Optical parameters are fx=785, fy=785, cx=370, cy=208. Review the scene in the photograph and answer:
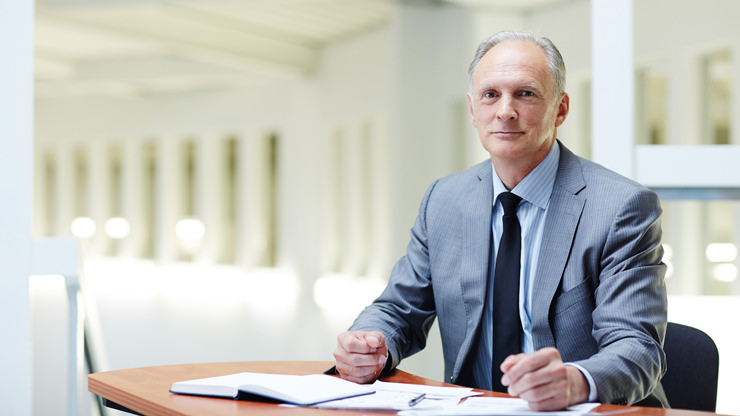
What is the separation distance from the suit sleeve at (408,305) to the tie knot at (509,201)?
0.96 feet

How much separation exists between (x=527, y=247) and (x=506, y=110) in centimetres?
35

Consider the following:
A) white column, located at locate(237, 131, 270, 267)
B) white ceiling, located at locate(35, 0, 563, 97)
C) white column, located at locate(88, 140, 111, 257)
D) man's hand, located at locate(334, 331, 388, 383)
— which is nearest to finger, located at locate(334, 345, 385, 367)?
man's hand, located at locate(334, 331, 388, 383)

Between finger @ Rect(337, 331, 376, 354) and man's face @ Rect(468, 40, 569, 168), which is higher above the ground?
man's face @ Rect(468, 40, 569, 168)

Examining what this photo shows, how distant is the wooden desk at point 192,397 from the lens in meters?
1.43

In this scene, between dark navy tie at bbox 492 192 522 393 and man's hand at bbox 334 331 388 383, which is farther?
dark navy tie at bbox 492 192 522 393

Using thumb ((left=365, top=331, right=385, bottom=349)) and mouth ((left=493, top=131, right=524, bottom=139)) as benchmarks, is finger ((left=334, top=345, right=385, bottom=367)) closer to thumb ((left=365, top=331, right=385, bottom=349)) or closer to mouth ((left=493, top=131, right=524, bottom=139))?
thumb ((left=365, top=331, right=385, bottom=349))

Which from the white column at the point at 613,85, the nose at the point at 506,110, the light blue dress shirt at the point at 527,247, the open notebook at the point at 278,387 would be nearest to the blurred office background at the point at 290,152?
the white column at the point at 613,85

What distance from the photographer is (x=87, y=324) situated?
258 cm

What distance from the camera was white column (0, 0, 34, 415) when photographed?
2461 mm

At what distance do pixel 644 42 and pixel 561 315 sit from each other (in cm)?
566

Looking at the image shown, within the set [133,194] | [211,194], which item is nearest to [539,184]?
[211,194]

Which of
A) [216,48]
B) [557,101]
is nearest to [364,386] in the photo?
[557,101]

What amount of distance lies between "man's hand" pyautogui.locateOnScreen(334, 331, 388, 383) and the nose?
624mm

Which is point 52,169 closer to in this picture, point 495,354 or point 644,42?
point 644,42
